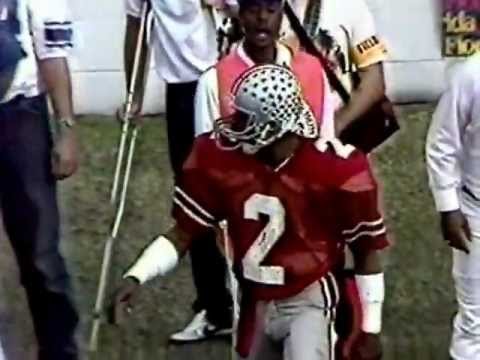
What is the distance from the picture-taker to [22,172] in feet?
24.2

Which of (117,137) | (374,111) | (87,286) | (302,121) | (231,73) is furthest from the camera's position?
(117,137)

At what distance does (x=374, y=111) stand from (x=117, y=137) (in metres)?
4.15

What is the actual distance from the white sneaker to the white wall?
11.5 feet

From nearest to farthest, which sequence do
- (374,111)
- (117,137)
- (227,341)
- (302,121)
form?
(302,121) < (374,111) < (227,341) < (117,137)

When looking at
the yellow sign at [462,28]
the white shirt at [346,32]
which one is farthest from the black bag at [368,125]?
the yellow sign at [462,28]

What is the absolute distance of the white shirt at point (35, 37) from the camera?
7.29m

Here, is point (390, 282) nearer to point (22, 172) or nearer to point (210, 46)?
point (210, 46)

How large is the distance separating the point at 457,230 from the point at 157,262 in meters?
1.49

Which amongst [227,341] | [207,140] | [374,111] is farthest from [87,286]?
[207,140]

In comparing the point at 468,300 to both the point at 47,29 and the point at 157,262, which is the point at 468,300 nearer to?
the point at 157,262

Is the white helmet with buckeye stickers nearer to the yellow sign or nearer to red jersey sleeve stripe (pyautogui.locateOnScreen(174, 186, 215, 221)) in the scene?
red jersey sleeve stripe (pyautogui.locateOnScreen(174, 186, 215, 221))

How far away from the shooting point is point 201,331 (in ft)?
28.3

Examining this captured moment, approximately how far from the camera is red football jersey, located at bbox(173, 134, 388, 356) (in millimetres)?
6457

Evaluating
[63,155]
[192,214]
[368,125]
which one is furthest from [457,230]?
[63,155]
